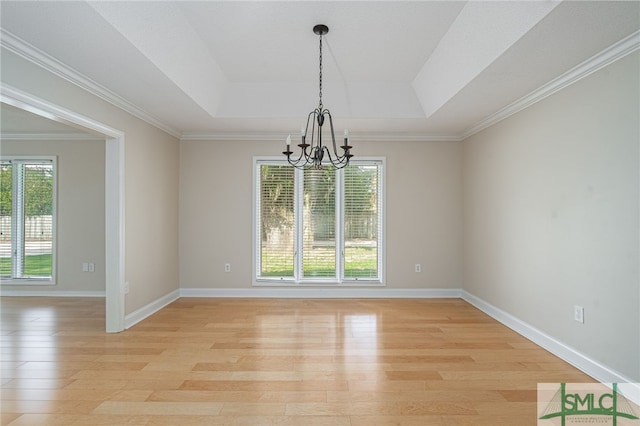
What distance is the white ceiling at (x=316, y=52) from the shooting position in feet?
7.68

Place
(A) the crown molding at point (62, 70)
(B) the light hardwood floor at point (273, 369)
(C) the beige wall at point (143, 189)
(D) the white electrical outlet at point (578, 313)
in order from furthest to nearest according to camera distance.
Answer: (C) the beige wall at point (143, 189)
(D) the white electrical outlet at point (578, 313)
(A) the crown molding at point (62, 70)
(B) the light hardwood floor at point (273, 369)

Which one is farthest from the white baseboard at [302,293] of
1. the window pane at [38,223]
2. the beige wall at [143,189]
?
the window pane at [38,223]

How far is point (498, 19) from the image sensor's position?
2543 millimetres

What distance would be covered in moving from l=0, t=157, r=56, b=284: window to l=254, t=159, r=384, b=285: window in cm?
331

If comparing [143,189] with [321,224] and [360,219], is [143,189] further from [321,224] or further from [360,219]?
[360,219]

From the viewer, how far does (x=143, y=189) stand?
4375 millimetres

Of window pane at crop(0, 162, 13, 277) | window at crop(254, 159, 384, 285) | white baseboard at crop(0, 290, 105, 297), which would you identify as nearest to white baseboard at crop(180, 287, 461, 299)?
window at crop(254, 159, 384, 285)

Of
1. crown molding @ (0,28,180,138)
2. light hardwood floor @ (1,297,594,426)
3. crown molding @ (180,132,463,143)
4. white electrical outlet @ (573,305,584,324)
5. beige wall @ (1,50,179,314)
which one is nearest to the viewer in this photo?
light hardwood floor @ (1,297,594,426)

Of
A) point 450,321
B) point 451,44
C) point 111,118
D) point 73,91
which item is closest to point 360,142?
point 451,44

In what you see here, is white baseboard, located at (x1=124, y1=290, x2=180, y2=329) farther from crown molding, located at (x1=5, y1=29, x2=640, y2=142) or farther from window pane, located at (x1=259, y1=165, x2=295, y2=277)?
crown molding, located at (x1=5, y1=29, x2=640, y2=142)

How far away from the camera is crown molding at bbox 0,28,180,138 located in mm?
2469

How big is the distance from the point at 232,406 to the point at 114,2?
275cm

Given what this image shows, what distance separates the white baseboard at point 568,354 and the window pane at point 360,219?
1.72m

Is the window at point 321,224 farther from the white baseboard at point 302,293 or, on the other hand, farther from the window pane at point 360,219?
the white baseboard at point 302,293
